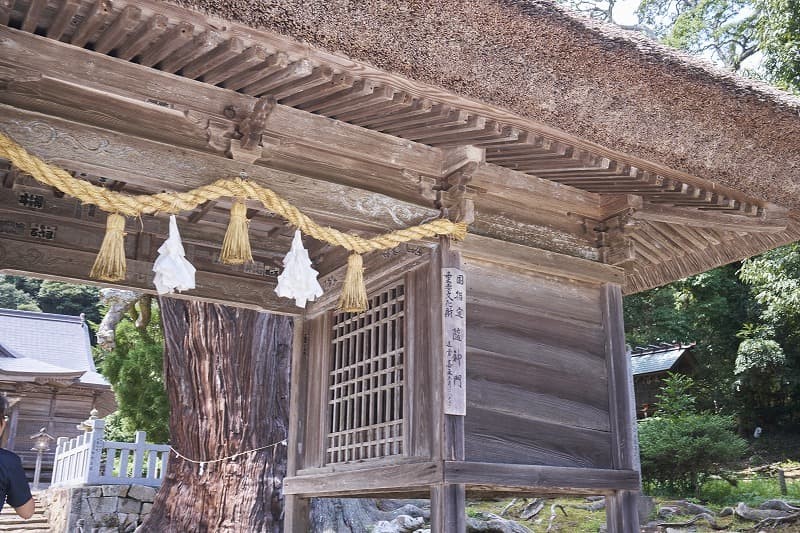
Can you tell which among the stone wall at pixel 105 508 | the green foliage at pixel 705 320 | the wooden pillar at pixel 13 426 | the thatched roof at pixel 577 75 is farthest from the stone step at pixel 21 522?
the green foliage at pixel 705 320

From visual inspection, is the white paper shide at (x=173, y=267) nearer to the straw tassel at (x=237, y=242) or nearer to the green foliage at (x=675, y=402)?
the straw tassel at (x=237, y=242)

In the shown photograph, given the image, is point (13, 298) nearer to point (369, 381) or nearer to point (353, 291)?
point (369, 381)

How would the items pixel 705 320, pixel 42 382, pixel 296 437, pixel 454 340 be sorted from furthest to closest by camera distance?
pixel 705 320
pixel 42 382
pixel 296 437
pixel 454 340

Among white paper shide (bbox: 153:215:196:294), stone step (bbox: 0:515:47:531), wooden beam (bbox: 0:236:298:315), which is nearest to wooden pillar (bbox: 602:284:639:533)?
wooden beam (bbox: 0:236:298:315)

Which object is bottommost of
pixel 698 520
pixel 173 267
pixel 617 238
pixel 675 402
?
pixel 698 520

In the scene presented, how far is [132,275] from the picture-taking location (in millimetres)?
5832

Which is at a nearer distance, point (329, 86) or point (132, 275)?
point (329, 86)

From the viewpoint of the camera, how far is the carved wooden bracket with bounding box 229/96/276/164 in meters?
4.17

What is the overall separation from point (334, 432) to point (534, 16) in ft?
11.5

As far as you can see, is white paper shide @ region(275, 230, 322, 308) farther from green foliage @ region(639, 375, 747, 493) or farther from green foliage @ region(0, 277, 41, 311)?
green foliage @ region(0, 277, 41, 311)

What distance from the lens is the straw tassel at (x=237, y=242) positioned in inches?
157

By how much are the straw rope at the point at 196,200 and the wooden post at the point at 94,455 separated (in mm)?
9769

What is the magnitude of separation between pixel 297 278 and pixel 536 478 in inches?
84.5

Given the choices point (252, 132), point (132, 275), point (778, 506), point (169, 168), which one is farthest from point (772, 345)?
point (169, 168)
